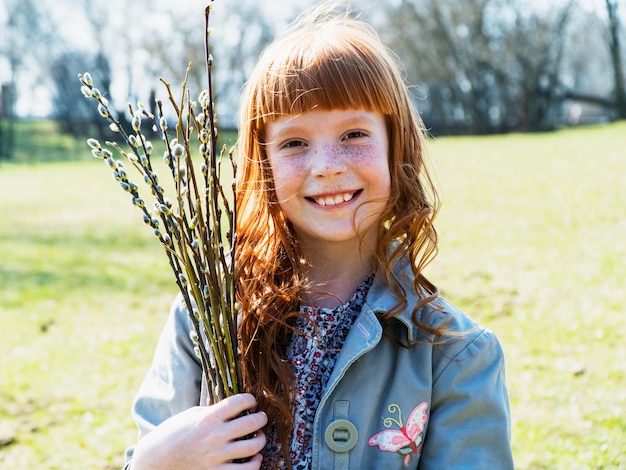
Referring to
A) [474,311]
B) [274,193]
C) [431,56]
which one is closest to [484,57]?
[431,56]

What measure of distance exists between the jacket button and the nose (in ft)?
1.79

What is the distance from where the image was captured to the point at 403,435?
5.12ft

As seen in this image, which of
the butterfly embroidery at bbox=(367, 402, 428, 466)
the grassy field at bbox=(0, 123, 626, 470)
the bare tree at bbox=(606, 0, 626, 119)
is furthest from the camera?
the bare tree at bbox=(606, 0, 626, 119)

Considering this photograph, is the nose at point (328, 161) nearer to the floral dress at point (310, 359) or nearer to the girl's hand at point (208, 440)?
the floral dress at point (310, 359)

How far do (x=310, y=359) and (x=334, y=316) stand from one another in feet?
0.39

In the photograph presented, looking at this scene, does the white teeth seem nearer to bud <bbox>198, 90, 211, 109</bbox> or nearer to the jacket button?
bud <bbox>198, 90, 211, 109</bbox>

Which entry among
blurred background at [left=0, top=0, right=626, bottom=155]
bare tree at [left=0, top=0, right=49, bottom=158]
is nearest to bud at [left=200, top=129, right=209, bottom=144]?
blurred background at [left=0, top=0, right=626, bottom=155]

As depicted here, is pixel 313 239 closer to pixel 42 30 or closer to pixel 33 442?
pixel 33 442

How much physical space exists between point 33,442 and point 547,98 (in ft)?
79.8

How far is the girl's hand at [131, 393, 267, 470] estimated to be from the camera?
56.6 inches

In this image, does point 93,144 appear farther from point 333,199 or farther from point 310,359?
point 310,359

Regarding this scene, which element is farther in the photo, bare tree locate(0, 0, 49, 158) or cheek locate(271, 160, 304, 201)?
bare tree locate(0, 0, 49, 158)

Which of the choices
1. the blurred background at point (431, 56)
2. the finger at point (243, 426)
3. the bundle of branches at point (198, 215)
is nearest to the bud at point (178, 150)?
the bundle of branches at point (198, 215)

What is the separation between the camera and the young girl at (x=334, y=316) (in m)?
1.54
